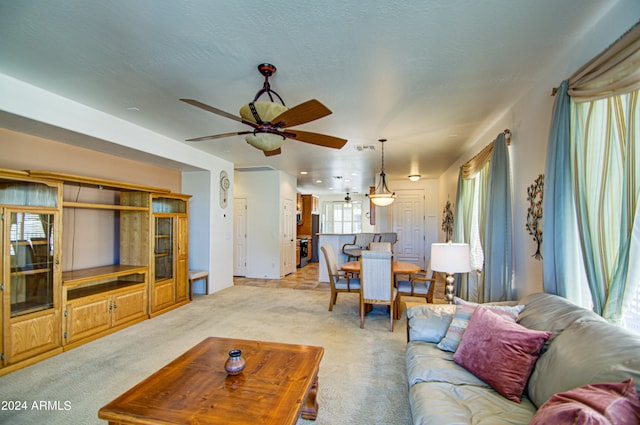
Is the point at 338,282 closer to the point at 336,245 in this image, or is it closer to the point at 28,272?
the point at 336,245

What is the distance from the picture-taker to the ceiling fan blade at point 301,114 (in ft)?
6.18

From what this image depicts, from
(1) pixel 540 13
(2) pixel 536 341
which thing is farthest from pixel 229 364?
(1) pixel 540 13

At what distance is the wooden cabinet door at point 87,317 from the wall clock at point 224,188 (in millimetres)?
2744

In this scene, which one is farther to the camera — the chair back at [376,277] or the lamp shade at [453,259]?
the chair back at [376,277]

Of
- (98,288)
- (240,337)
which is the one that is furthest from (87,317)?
(240,337)

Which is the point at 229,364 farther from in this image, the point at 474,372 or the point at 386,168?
the point at 386,168

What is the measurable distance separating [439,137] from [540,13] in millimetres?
2630

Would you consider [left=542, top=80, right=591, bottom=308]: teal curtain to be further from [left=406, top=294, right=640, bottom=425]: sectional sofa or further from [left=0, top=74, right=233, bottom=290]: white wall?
[left=0, top=74, right=233, bottom=290]: white wall

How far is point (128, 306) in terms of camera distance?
3840 mm

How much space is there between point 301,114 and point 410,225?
23.1 ft

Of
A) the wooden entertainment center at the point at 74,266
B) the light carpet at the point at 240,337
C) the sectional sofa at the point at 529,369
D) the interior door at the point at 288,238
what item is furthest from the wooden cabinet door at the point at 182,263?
the sectional sofa at the point at 529,369

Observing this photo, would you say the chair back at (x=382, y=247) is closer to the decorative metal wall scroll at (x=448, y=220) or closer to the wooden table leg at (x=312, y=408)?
the decorative metal wall scroll at (x=448, y=220)

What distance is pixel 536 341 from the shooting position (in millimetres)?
1586

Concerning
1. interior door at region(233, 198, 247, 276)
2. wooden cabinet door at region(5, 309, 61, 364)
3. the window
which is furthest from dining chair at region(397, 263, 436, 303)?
the window
